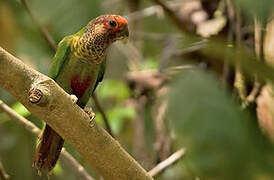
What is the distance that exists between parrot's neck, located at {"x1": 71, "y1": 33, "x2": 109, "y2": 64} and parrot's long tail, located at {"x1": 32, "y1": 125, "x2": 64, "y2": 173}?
0.35 meters

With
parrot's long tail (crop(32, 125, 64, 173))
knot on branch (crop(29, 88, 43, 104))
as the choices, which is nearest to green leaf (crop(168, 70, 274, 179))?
knot on branch (crop(29, 88, 43, 104))

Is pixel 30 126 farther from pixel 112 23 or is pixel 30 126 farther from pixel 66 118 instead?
pixel 66 118

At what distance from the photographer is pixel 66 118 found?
3.94 feet

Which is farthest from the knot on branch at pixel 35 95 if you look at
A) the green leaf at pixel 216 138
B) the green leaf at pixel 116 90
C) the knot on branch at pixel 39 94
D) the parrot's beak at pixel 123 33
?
the green leaf at pixel 116 90

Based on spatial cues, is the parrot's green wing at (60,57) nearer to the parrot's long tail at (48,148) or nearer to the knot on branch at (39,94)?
the parrot's long tail at (48,148)

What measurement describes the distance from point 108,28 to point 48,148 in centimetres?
53

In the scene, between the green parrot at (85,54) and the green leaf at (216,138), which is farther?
the green parrot at (85,54)

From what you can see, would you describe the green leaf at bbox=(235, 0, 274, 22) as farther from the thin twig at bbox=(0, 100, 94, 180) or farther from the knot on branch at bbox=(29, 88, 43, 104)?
the thin twig at bbox=(0, 100, 94, 180)

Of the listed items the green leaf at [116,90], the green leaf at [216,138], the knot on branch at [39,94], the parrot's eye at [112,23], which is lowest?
the green leaf at [116,90]

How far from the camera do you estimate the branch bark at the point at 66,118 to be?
1089 millimetres

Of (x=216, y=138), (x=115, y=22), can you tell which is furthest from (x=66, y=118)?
(x=115, y=22)

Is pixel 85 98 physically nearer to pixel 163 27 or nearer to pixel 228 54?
pixel 228 54

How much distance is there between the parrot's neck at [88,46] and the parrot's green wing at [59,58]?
0.03 meters

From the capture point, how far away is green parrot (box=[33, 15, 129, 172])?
6.39 feet
